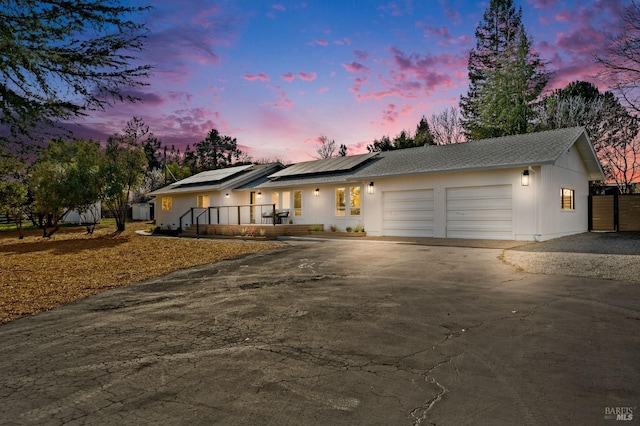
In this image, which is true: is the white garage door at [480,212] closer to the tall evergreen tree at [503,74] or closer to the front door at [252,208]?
the front door at [252,208]

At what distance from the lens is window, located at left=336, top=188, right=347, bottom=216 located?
19859 millimetres

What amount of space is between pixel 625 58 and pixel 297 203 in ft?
55.4

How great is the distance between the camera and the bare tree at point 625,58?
618 inches

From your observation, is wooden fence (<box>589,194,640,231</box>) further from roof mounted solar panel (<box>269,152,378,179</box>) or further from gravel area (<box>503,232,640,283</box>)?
roof mounted solar panel (<box>269,152,378,179</box>)

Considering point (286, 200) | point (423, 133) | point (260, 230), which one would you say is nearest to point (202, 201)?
point (286, 200)

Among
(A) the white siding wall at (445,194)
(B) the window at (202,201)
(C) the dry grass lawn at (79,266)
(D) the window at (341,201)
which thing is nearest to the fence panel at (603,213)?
(A) the white siding wall at (445,194)

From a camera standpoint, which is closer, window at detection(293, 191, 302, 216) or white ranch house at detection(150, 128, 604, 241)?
white ranch house at detection(150, 128, 604, 241)

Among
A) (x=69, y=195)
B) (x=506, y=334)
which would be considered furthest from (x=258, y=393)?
(x=69, y=195)

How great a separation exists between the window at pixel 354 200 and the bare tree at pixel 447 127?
24495mm

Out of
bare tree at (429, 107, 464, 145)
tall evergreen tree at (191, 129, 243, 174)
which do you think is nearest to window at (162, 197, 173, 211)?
bare tree at (429, 107, 464, 145)

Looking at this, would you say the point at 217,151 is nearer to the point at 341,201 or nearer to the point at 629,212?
the point at 341,201

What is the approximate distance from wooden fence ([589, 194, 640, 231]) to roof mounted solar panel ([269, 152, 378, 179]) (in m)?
11.6

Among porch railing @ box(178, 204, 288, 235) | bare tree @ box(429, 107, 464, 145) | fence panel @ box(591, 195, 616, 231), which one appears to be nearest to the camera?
fence panel @ box(591, 195, 616, 231)

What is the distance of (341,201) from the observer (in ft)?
65.8
